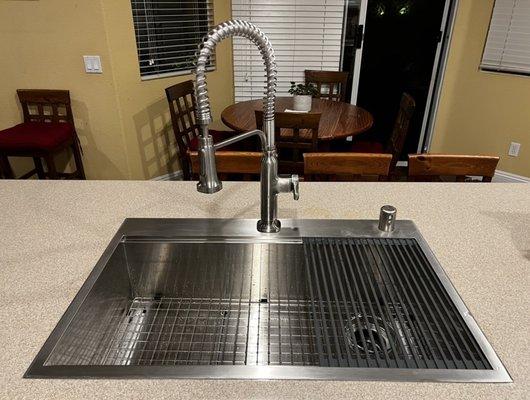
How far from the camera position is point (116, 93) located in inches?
119

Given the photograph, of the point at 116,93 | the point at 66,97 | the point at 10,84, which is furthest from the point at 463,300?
the point at 10,84

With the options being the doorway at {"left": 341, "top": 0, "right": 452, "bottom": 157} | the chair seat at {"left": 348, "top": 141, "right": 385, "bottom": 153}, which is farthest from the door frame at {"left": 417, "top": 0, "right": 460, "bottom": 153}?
the chair seat at {"left": 348, "top": 141, "right": 385, "bottom": 153}

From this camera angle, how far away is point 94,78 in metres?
2.97

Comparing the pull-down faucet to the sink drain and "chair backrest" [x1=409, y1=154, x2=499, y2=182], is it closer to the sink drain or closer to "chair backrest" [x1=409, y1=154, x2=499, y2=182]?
the sink drain

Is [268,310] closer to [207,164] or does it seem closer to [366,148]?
[207,164]

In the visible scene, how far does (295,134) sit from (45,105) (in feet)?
6.66

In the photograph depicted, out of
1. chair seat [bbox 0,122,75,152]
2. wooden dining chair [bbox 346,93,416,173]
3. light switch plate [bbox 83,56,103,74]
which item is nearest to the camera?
wooden dining chair [bbox 346,93,416,173]

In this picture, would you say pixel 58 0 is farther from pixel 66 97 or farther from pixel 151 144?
pixel 151 144

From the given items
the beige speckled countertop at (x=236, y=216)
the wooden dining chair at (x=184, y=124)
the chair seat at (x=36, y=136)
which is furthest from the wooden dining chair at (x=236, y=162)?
the chair seat at (x=36, y=136)

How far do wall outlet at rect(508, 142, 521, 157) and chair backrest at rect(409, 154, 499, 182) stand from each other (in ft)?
7.71

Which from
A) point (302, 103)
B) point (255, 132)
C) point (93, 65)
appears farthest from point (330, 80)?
point (255, 132)

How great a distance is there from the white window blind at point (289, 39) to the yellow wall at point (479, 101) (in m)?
1.08

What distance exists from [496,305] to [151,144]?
3.03 m

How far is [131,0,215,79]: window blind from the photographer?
3.15 metres
